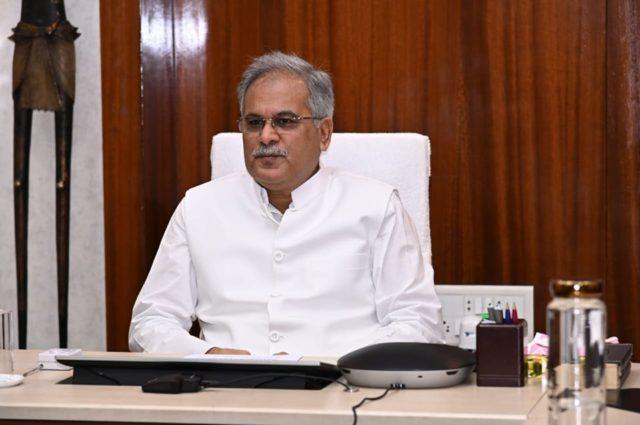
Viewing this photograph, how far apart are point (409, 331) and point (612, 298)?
1.11 m

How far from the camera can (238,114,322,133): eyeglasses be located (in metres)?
2.60

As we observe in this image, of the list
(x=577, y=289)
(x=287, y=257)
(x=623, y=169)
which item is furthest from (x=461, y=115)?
(x=577, y=289)

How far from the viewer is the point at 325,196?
2658mm

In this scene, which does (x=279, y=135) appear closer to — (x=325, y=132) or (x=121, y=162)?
(x=325, y=132)

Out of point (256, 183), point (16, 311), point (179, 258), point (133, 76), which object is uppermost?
point (133, 76)

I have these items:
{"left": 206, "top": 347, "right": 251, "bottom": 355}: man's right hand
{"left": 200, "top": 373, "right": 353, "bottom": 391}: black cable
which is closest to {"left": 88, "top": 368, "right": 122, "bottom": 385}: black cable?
{"left": 200, "top": 373, "right": 353, "bottom": 391}: black cable

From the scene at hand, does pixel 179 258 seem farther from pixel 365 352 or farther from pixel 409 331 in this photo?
pixel 365 352

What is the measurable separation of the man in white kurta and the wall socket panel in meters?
0.68

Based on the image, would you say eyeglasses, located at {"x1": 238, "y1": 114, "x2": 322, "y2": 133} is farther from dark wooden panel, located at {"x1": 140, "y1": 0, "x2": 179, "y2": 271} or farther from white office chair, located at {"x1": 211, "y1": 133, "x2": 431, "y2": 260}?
dark wooden panel, located at {"x1": 140, "y1": 0, "x2": 179, "y2": 271}

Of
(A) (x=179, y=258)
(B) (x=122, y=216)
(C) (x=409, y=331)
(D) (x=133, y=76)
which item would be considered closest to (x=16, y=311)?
(B) (x=122, y=216)

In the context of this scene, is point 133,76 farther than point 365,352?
Yes

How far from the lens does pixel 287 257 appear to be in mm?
2582

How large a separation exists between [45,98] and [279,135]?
3.57 ft

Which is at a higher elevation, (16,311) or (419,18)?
(419,18)
